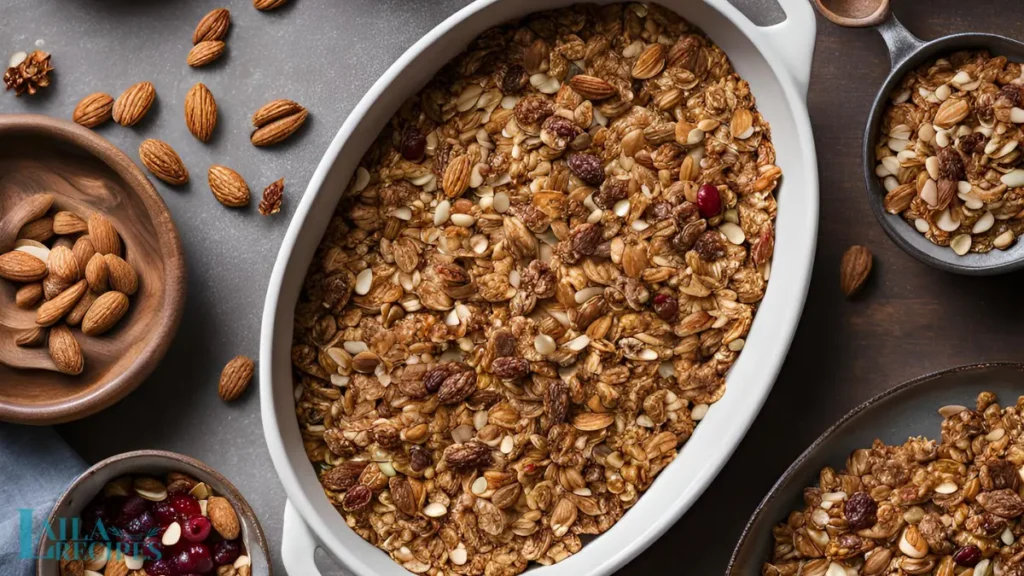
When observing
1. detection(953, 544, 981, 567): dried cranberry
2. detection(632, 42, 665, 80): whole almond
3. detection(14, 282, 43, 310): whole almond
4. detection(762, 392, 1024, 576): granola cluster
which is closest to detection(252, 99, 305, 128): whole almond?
detection(14, 282, 43, 310): whole almond

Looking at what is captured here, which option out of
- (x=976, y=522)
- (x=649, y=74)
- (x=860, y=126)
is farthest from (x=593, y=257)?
(x=976, y=522)

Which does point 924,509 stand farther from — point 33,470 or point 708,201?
point 33,470

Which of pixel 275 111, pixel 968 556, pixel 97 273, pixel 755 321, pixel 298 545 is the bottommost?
pixel 968 556

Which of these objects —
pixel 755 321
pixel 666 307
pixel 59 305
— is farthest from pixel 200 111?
pixel 755 321

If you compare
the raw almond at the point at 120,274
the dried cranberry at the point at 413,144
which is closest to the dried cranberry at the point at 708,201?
the dried cranberry at the point at 413,144

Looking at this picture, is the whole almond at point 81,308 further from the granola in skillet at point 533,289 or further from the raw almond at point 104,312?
the granola in skillet at point 533,289

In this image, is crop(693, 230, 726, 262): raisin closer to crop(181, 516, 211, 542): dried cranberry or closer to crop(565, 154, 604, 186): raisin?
crop(565, 154, 604, 186): raisin
